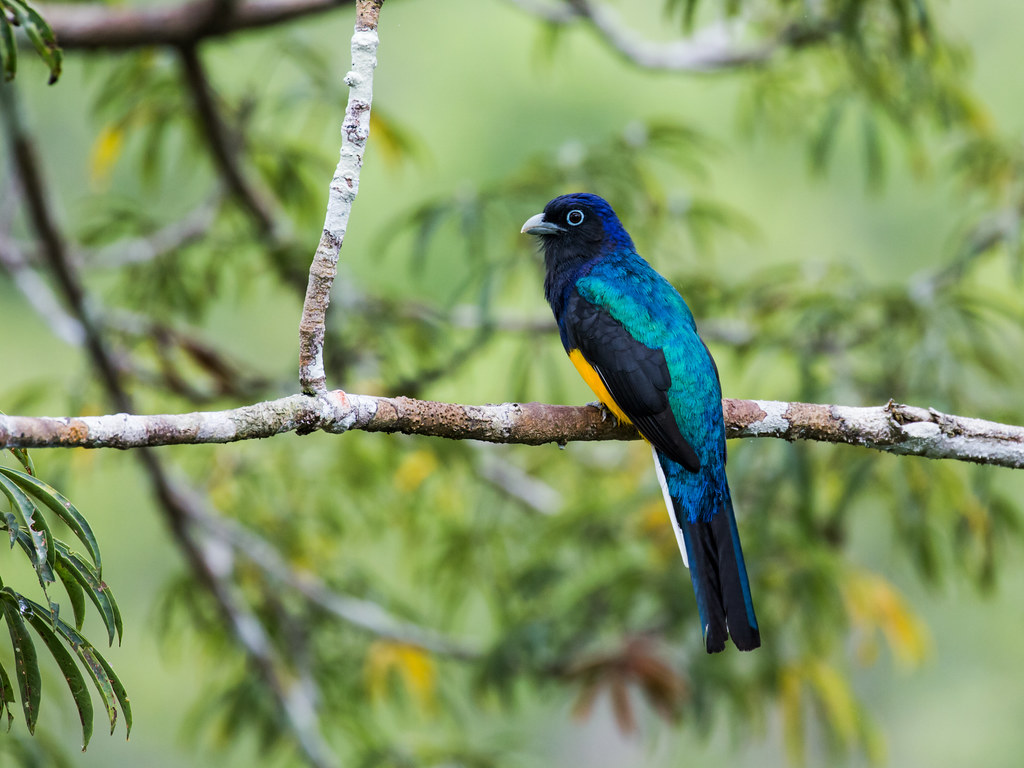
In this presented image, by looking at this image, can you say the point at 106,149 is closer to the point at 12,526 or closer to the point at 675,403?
the point at 675,403

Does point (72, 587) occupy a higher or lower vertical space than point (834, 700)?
lower

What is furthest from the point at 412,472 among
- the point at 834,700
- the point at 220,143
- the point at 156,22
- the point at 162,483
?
the point at 156,22

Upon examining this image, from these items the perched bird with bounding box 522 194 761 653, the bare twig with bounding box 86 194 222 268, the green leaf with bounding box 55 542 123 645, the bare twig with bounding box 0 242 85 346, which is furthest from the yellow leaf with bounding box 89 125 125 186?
the green leaf with bounding box 55 542 123 645

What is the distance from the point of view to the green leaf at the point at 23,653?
1.51 meters

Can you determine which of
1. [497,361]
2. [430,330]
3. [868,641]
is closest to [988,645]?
[497,361]

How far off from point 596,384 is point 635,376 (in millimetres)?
132

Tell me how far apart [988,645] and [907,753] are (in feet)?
5.49

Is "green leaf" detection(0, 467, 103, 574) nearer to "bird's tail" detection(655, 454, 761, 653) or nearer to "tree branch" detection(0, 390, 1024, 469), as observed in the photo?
"tree branch" detection(0, 390, 1024, 469)

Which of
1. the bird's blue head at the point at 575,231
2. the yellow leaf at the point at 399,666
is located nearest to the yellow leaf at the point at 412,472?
the yellow leaf at the point at 399,666

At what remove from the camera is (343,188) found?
1.99 meters

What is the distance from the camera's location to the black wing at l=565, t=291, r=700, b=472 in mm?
3111

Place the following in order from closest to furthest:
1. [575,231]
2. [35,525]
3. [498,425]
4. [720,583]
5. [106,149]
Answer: [35,525] < [498,425] < [720,583] < [575,231] < [106,149]

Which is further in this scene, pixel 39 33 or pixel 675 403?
pixel 675 403

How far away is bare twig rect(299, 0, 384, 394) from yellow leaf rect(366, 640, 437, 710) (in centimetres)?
328
